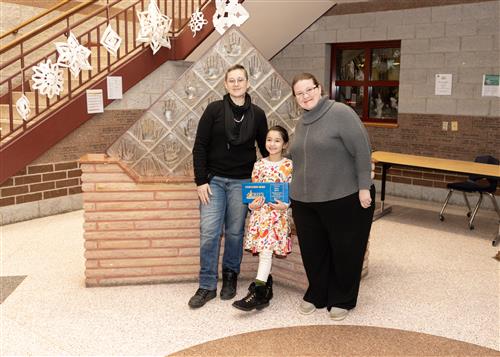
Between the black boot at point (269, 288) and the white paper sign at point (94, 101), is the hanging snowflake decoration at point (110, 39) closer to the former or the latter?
the white paper sign at point (94, 101)

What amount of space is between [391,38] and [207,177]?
4.64 meters

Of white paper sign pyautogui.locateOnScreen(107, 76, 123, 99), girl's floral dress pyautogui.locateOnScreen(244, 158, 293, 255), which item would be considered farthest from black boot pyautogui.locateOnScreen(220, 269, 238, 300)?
white paper sign pyautogui.locateOnScreen(107, 76, 123, 99)

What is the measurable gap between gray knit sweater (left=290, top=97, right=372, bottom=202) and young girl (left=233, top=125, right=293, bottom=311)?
12.0 inches

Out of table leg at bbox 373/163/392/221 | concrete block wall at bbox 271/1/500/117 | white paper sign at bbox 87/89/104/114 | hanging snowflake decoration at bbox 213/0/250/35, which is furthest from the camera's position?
concrete block wall at bbox 271/1/500/117

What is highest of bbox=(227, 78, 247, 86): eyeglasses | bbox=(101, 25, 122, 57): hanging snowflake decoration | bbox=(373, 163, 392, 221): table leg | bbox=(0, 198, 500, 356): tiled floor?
bbox=(101, 25, 122, 57): hanging snowflake decoration

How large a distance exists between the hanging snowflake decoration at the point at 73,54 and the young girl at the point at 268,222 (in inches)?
119

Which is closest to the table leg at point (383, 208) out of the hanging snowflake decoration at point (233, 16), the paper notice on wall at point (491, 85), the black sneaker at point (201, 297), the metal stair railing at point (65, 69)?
the paper notice on wall at point (491, 85)

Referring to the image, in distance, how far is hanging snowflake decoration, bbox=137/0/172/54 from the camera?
6.09 m

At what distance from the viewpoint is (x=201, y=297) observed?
11.0 feet

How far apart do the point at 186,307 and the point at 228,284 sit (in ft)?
1.13

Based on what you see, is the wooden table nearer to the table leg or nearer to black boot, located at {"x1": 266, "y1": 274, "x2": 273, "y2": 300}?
the table leg

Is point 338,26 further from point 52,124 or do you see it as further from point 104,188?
point 104,188

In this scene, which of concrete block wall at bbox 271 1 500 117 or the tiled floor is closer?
the tiled floor

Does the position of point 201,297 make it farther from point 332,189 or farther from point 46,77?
point 46,77
